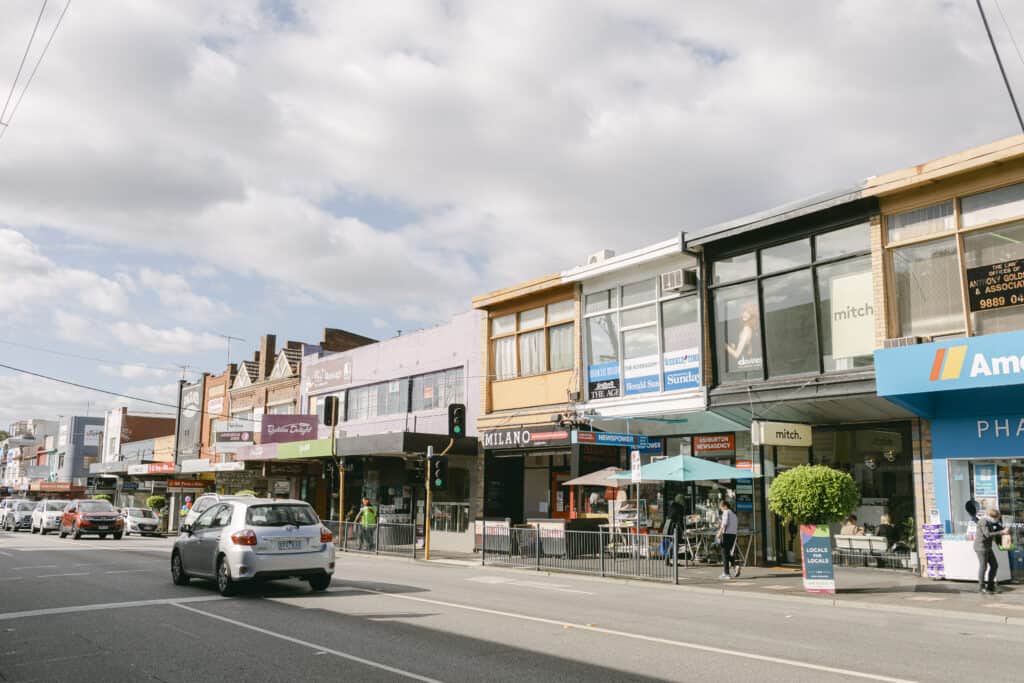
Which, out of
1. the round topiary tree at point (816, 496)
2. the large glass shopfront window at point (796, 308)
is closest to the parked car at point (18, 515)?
the large glass shopfront window at point (796, 308)

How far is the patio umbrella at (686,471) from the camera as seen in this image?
19.2m

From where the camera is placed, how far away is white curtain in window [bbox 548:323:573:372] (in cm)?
2611

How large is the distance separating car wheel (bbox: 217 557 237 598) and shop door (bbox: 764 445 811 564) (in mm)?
12938

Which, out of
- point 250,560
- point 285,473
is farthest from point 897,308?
point 285,473

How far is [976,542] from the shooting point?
14930mm

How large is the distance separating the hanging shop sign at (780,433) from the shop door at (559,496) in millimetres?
8841

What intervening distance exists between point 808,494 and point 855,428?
187 inches

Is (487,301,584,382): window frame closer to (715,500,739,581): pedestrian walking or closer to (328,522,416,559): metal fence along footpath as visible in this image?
(328,522,416,559): metal fence along footpath

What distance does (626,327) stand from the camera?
2430 centimetres

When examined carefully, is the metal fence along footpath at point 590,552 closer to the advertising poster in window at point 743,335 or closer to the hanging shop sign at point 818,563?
the hanging shop sign at point 818,563

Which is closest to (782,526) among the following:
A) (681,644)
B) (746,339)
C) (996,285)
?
(746,339)

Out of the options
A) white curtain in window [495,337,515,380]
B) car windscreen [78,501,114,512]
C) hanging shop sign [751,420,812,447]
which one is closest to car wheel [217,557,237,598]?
hanging shop sign [751,420,812,447]

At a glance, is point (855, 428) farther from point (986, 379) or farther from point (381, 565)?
point (381, 565)

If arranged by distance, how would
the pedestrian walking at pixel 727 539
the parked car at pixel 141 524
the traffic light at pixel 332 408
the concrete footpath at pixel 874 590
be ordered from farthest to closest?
the parked car at pixel 141 524
the traffic light at pixel 332 408
the pedestrian walking at pixel 727 539
the concrete footpath at pixel 874 590
